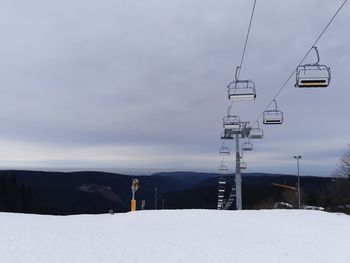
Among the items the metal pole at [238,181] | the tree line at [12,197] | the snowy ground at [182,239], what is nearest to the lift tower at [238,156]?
the metal pole at [238,181]

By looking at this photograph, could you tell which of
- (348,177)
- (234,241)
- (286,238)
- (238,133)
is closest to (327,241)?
(286,238)

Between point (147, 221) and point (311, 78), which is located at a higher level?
point (311, 78)

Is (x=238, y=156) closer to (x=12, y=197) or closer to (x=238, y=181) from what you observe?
(x=238, y=181)

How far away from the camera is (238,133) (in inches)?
1280

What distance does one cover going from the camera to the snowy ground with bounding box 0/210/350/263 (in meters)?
12.4

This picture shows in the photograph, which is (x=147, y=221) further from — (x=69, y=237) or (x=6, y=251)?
(x=6, y=251)

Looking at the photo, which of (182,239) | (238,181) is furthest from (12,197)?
(182,239)

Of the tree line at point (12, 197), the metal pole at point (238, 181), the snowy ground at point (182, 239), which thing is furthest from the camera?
the tree line at point (12, 197)

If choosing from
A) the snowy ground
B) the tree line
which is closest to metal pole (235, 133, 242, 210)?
the snowy ground

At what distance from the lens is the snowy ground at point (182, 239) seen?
12359 millimetres

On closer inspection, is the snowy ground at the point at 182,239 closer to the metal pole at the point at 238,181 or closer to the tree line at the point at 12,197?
the metal pole at the point at 238,181

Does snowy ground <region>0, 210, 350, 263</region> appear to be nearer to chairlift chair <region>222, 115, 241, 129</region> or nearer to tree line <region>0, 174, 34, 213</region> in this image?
chairlift chair <region>222, 115, 241, 129</region>

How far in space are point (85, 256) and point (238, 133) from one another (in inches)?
860

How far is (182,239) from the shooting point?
15281 mm
